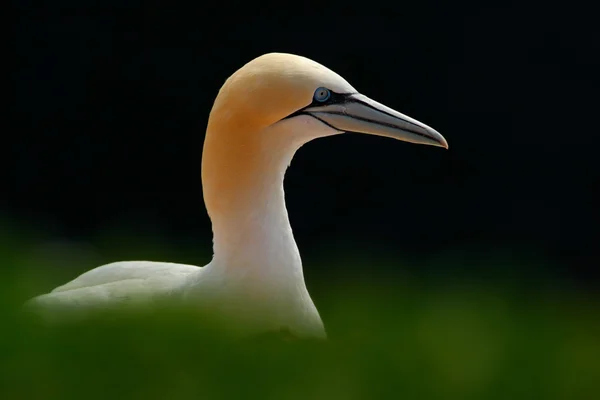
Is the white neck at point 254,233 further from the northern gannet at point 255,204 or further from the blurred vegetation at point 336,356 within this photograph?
the blurred vegetation at point 336,356

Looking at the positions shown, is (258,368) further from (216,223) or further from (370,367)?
(216,223)

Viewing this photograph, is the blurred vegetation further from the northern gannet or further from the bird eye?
the bird eye

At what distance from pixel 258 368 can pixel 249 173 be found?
270 cm

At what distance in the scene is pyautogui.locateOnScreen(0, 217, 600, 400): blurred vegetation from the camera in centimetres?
284

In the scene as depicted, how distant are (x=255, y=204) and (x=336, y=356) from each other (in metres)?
2.60

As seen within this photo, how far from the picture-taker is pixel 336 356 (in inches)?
120

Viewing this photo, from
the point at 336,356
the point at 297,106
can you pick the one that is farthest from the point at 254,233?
the point at 336,356

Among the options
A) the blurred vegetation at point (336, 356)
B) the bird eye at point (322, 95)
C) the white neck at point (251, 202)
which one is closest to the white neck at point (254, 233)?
the white neck at point (251, 202)

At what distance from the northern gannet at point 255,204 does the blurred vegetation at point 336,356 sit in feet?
6.43

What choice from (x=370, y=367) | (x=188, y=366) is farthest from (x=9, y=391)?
(x=370, y=367)

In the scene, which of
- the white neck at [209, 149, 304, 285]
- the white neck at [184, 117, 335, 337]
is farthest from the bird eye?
the white neck at [209, 149, 304, 285]

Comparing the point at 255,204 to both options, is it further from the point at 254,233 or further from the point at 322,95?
the point at 322,95

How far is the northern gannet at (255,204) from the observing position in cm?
550

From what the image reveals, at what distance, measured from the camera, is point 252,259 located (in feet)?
18.2
